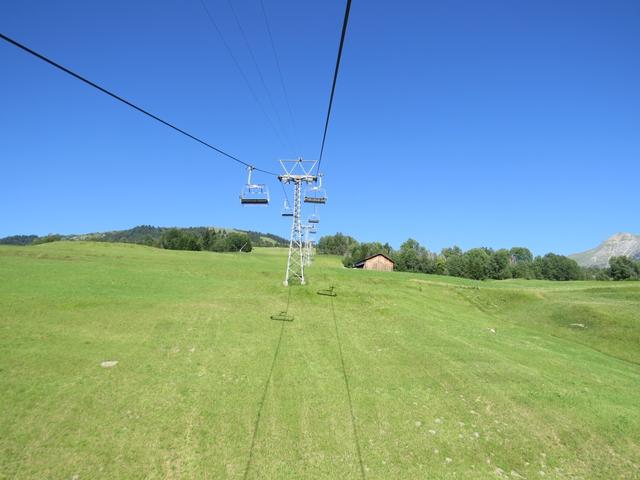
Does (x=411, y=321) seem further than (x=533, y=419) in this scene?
Yes

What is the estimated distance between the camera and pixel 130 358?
1917 centimetres

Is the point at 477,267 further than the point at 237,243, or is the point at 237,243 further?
the point at 237,243

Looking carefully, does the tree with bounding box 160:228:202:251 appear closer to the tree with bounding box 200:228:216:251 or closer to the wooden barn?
the tree with bounding box 200:228:216:251

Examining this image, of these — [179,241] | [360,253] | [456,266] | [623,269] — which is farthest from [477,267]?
[179,241]

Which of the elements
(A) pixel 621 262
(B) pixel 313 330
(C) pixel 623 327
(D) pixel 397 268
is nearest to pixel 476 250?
(D) pixel 397 268

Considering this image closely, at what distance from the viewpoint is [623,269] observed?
138 meters

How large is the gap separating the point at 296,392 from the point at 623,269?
527 feet

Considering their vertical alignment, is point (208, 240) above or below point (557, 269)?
above

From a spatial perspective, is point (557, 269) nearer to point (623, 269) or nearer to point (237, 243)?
point (623, 269)

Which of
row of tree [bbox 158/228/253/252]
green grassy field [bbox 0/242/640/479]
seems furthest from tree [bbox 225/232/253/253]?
green grassy field [bbox 0/242/640/479]

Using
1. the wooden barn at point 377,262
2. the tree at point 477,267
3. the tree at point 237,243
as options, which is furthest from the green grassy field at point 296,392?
the tree at point 237,243

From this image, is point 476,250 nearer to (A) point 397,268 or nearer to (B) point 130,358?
(A) point 397,268

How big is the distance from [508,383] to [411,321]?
12.2m

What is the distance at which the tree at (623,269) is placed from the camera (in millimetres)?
137375
